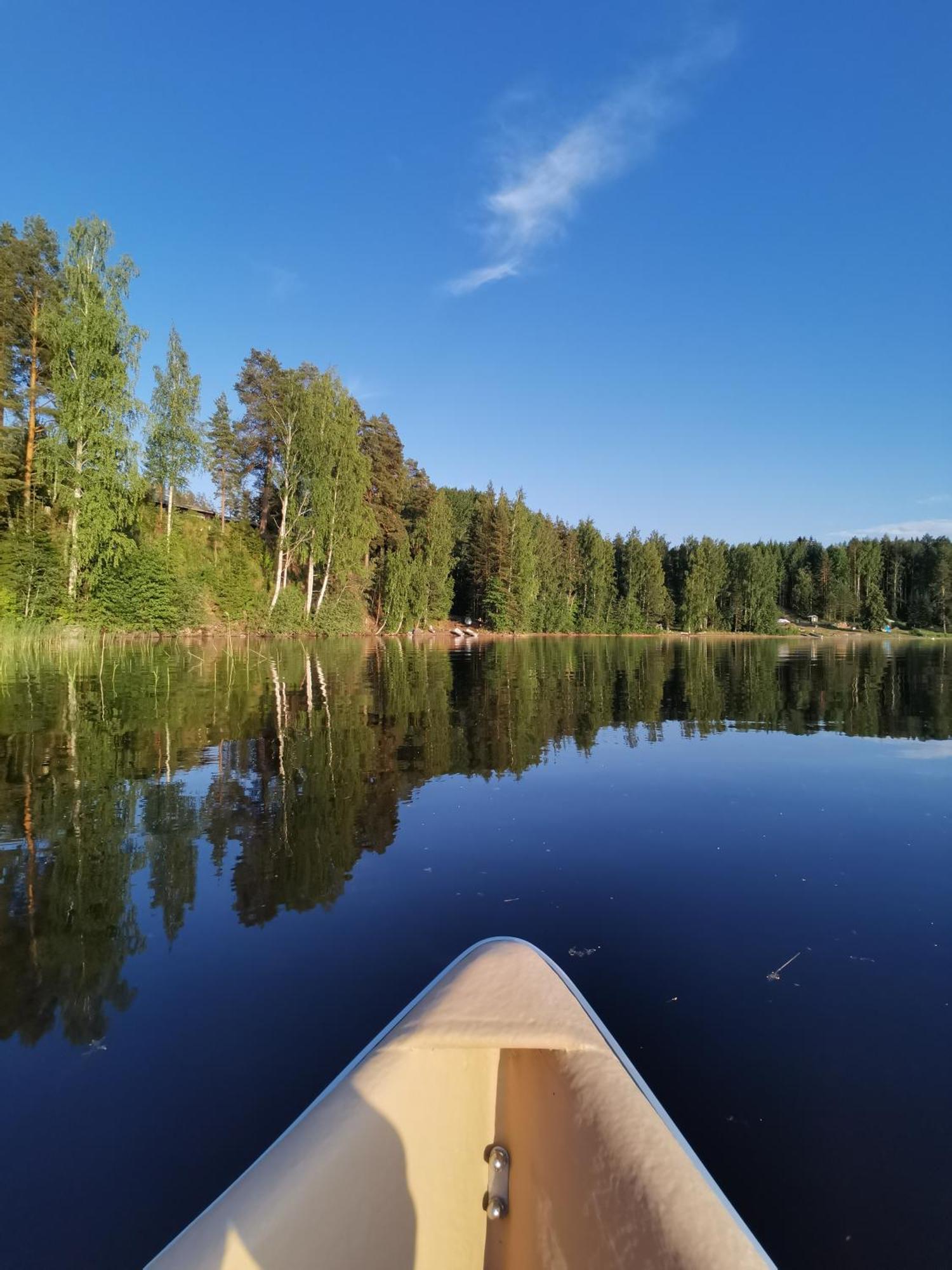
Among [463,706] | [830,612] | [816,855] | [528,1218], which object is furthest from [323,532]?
[830,612]

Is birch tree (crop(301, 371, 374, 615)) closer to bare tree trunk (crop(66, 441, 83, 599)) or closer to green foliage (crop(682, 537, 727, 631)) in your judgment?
bare tree trunk (crop(66, 441, 83, 599))

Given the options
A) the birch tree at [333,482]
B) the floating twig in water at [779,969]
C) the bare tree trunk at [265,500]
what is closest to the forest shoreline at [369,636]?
the birch tree at [333,482]

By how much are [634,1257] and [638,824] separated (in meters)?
5.20

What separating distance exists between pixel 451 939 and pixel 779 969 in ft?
6.53

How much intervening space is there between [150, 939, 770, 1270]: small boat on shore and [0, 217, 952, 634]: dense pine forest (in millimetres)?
27088

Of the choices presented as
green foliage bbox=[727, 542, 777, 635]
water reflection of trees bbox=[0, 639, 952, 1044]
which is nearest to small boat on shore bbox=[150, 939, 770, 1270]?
water reflection of trees bbox=[0, 639, 952, 1044]

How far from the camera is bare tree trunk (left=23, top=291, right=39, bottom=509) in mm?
26969

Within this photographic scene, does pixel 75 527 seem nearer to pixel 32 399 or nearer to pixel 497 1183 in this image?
pixel 32 399

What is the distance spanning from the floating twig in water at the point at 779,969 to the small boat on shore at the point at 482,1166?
6.60ft

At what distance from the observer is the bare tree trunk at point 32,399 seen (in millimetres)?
26969

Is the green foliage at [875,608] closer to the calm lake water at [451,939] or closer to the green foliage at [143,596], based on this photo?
the green foliage at [143,596]

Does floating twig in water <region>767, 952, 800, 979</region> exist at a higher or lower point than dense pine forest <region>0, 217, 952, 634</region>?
lower

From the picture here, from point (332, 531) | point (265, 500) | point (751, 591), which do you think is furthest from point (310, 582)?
point (751, 591)

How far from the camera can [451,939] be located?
401 cm
